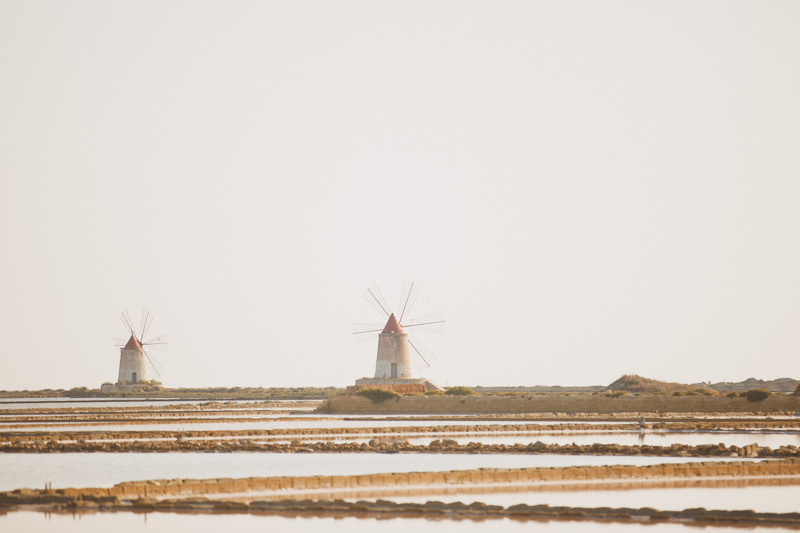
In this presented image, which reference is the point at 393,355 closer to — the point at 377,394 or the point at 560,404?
the point at 377,394

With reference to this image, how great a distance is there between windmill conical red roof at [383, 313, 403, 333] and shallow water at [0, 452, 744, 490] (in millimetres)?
29845

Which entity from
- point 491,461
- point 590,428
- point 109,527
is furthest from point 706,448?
point 109,527

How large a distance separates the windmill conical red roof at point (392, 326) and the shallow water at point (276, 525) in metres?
40.6

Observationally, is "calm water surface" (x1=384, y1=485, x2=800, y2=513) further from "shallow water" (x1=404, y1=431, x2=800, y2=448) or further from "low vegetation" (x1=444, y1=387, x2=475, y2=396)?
"low vegetation" (x1=444, y1=387, x2=475, y2=396)

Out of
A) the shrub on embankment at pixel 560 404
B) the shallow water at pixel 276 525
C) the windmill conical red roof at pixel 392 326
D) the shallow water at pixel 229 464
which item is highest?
the windmill conical red roof at pixel 392 326

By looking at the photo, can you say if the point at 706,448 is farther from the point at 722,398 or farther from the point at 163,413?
the point at 163,413

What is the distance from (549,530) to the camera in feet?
52.0

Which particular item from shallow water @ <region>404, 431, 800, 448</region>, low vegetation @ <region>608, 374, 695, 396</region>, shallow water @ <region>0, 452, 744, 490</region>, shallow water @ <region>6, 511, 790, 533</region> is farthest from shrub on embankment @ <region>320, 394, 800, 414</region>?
shallow water @ <region>6, 511, 790, 533</region>

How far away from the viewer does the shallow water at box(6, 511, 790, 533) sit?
15812mm

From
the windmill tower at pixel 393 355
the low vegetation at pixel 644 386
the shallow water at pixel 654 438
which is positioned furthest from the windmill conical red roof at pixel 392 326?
the shallow water at pixel 654 438

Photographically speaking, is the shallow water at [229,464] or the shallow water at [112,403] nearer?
the shallow water at [229,464]

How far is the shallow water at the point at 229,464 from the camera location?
22.8 meters

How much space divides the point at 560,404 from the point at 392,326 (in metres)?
12.3

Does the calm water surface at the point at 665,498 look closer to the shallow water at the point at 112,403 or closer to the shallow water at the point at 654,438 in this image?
the shallow water at the point at 654,438
